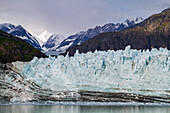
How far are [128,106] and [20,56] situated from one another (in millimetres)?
31751

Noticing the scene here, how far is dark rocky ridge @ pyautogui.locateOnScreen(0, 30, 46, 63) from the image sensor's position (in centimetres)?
5431

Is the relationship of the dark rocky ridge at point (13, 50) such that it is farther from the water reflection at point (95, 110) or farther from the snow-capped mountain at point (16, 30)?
the snow-capped mountain at point (16, 30)

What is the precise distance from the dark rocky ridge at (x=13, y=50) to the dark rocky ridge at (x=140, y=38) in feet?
163

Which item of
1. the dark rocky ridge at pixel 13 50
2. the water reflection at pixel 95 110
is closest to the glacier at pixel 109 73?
the water reflection at pixel 95 110

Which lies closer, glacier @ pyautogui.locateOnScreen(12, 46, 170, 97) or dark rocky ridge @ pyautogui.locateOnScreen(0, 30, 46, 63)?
glacier @ pyautogui.locateOnScreen(12, 46, 170, 97)

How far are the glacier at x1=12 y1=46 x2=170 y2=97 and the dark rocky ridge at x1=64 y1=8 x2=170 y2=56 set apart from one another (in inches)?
2600

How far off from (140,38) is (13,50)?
197 ft

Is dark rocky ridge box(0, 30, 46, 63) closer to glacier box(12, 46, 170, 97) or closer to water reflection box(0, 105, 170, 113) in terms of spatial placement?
glacier box(12, 46, 170, 97)

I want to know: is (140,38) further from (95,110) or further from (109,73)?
(95,110)

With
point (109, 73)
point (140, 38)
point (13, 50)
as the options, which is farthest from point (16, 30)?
point (109, 73)

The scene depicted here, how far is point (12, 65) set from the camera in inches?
1447

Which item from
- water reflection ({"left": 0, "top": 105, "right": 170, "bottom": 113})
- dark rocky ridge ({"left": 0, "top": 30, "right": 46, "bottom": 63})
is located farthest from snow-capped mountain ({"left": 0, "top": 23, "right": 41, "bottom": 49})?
water reflection ({"left": 0, "top": 105, "right": 170, "bottom": 113})

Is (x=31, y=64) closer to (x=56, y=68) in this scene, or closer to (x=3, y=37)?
(x=56, y=68)

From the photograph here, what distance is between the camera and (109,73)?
34.4m
